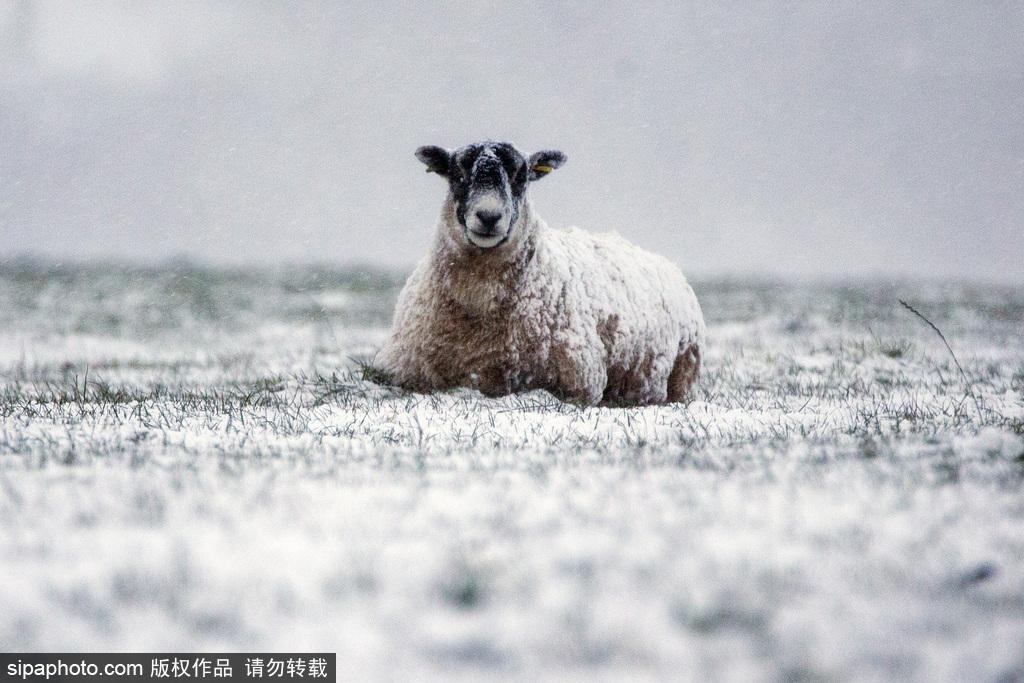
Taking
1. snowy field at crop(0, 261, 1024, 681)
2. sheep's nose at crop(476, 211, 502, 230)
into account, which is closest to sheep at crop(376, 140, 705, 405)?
sheep's nose at crop(476, 211, 502, 230)

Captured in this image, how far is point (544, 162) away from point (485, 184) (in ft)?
3.13

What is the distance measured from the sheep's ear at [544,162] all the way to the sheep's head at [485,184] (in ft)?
0.11

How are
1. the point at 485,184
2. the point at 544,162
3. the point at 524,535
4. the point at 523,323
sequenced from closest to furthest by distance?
the point at 524,535
the point at 485,184
the point at 523,323
the point at 544,162

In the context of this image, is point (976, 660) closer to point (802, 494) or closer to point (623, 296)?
point (802, 494)

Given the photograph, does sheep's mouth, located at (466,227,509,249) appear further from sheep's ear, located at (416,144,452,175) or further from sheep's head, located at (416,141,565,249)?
sheep's ear, located at (416,144,452,175)

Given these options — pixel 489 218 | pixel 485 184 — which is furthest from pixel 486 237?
pixel 485 184

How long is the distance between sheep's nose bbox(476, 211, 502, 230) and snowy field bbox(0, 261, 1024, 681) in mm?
1330

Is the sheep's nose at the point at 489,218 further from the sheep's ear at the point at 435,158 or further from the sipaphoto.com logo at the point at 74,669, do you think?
the sipaphoto.com logo at the point at 74,669

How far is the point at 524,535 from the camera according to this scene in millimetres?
2852

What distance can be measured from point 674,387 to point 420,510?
5734 mm

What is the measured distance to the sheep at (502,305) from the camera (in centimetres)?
643

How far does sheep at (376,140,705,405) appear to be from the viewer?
6434 millimetres

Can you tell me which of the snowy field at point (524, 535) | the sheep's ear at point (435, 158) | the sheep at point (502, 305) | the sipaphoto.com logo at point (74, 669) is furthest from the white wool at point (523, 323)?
the sipaphoto.com logo at point (74, 669)

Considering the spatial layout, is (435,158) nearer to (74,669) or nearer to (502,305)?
(502,305)
